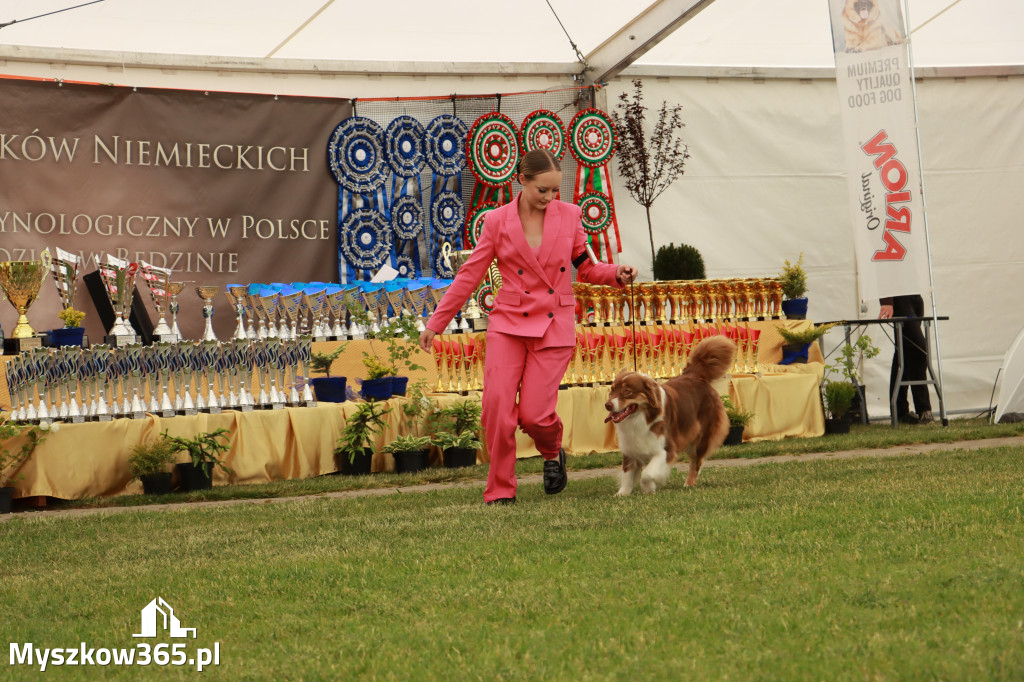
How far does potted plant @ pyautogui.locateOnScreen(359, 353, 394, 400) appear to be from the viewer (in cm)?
799

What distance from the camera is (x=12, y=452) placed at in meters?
6.77

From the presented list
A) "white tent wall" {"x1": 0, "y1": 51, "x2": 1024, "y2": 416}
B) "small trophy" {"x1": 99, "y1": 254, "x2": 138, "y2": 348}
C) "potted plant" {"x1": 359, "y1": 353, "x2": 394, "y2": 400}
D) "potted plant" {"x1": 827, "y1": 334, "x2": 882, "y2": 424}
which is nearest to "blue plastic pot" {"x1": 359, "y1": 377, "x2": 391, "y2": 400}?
"potted plant" {"x1": 359, "y1": 353, "x2": 394, "y2": 400}

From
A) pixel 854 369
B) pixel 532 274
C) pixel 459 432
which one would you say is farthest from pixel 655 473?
pixel 854 369

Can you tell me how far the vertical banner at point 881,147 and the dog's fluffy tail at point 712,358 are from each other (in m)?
3.26

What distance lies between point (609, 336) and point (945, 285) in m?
4.91

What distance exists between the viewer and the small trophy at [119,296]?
7555 millimetres

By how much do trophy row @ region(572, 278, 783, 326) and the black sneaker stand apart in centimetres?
349

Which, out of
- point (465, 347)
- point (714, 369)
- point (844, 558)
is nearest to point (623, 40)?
point (465, 347)

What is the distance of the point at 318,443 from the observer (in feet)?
25.1

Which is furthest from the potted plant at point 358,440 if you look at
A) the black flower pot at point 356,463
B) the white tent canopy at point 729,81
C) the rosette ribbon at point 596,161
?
the white tent canopy at point 729,81

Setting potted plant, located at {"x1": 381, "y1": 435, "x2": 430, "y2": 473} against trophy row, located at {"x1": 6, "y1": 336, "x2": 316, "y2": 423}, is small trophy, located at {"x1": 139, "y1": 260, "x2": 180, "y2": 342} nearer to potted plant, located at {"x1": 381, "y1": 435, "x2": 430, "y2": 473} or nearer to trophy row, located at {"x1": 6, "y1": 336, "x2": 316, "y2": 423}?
trophy row, located at {"x1": 6, "y1": 336, "x2": 316, "y2": 423}

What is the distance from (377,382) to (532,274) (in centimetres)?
284

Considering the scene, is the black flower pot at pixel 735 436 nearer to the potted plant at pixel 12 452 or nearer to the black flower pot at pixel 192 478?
the black flower pot at pixel 192 478

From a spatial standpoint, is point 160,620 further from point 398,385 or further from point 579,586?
point 398,385
